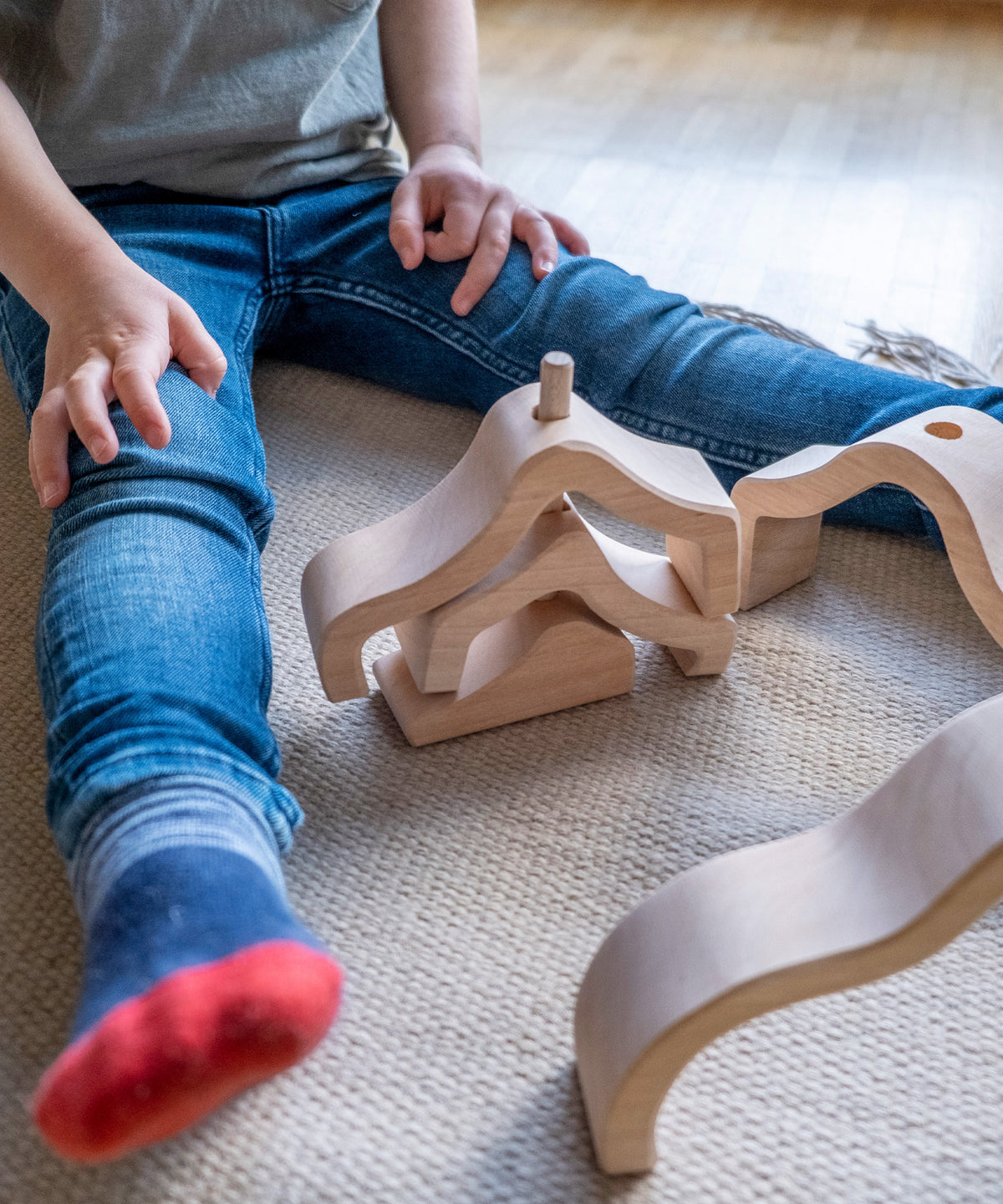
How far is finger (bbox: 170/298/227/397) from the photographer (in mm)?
658

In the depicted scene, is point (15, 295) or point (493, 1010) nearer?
point (493, 1010)

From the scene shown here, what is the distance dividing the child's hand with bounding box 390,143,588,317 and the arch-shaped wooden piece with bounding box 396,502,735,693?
272mm

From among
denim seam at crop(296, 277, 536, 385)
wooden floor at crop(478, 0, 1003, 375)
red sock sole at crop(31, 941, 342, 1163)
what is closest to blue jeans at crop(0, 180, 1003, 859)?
denim seam at crop(296, 277, 536, 385)

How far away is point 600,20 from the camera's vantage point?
69.2 inches

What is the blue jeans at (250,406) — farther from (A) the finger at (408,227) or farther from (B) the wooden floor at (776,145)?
(B) the wooden floor at (776,145)

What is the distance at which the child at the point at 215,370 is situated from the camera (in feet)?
1.28

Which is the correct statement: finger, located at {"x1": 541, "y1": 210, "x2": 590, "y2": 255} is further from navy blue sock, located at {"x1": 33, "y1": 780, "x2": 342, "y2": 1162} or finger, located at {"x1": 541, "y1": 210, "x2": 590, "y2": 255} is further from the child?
navy blue sock, located at {"x1": 33, "y1": 780, "x2": 342, "y2": 1162}

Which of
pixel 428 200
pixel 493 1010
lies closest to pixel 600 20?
pixel 428 200

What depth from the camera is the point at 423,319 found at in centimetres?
85

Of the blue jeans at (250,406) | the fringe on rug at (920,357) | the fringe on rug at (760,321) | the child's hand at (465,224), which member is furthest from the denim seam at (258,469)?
the fringe on rug at (920,357)

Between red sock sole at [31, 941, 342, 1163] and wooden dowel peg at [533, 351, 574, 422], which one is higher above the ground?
wooden dowel peg at [533, 351, 574, 422]

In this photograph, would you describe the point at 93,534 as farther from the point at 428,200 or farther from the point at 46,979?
the point at 428,200

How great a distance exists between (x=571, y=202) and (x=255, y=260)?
0.47 meters

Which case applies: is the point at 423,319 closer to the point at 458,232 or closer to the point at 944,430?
the point at 458,232
